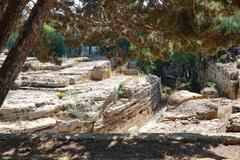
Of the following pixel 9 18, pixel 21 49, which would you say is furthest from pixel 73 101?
pixel 9 18

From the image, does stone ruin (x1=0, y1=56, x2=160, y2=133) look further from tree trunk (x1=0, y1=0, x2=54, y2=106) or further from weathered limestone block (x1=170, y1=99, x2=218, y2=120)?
tree trunk (x1=0, y1=0, x2=54, y2=106)

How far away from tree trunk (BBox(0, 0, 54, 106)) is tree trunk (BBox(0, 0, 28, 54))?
0.56 feet

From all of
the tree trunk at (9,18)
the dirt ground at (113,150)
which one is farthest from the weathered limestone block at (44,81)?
the tree trunk at (9,18)

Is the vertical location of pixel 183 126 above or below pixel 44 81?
below

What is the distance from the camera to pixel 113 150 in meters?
5.35

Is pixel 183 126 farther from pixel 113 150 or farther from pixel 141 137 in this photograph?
pixel 113 150

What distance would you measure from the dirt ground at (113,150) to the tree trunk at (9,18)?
1447 millimetres

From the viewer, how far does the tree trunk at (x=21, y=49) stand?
4.89 m

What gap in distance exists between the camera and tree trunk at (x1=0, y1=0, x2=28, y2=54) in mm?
4828

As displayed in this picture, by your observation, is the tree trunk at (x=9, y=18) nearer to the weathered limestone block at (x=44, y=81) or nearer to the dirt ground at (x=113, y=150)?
the dirt ground at (x=113, y=150)

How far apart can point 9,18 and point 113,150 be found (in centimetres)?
205

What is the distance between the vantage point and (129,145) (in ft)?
18.1

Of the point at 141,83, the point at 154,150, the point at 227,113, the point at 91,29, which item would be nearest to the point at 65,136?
the point at 154,150

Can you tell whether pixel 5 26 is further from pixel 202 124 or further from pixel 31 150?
pixel 202 124
